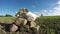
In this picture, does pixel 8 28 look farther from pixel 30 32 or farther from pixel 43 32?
pixel 43 32

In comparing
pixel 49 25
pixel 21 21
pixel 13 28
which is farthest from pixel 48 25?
pixel 13 28

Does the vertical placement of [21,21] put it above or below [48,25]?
above

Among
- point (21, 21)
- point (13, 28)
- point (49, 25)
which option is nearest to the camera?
point (13, 28)

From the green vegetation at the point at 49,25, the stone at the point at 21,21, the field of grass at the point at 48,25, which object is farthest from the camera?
the stone at the point at 21,21

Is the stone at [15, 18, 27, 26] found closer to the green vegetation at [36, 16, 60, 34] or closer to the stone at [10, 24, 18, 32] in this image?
the stone at [10, 24, 18, 32]

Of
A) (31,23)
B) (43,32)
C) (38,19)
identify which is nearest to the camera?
(43,32)

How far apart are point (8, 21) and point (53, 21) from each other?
797 cm

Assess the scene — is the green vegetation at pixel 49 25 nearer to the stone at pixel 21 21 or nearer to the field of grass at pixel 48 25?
the field of grass at pixel 48 25

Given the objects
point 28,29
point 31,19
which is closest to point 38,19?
point 31,19

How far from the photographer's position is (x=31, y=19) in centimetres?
2877

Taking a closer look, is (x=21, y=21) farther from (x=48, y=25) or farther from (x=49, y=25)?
(x=49, y=25)

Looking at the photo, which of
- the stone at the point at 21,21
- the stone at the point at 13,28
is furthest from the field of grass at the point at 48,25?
the stone at the point at 13,28

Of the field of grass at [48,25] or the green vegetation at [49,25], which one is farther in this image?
the field of grass at [48,25]

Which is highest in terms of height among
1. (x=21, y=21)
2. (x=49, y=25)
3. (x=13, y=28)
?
(x=21, y=21)
